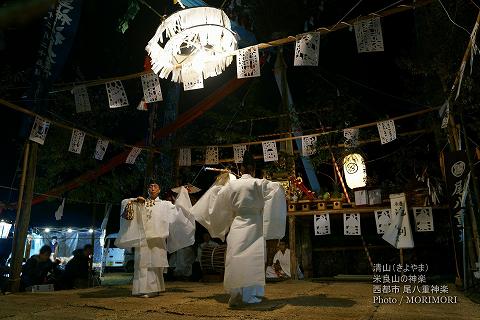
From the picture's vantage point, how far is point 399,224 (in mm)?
9164

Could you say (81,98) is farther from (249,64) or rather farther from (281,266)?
(281,266)

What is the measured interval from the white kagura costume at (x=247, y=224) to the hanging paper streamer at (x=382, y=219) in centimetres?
504

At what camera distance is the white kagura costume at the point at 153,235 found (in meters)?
6.68

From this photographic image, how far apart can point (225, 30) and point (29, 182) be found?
5373 mm

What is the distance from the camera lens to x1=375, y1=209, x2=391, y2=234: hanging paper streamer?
31.6 ft

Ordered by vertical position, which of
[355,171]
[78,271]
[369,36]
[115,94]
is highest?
[369,36]

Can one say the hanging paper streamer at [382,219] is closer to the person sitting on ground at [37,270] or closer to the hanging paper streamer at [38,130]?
the hanging paper streamer at [38,130]

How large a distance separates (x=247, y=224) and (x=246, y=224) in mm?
16

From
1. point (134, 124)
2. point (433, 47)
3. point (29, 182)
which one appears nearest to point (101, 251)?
point (134, 124)

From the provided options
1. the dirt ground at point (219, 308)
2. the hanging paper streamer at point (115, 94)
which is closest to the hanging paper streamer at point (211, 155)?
the hanging paper streamer at point (115, 94)

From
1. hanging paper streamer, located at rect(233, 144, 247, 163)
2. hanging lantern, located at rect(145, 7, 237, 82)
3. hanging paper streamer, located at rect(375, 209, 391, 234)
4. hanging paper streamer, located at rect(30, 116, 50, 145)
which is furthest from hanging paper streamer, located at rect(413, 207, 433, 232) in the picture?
hanging paper streamer, located at rect(30, 116, 50, 145)

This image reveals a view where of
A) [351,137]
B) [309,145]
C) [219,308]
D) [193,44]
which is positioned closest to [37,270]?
[219,308]

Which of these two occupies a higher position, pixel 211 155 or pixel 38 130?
pixel 211 155

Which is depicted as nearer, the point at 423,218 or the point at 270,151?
the point at 423,218
